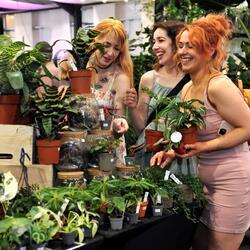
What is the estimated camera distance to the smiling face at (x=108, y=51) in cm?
261

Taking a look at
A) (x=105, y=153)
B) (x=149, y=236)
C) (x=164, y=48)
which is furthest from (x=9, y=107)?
(x=164, y=48)

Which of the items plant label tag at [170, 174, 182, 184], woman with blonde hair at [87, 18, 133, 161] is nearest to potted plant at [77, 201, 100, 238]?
plant label tag at [170, 174, 182, 184]

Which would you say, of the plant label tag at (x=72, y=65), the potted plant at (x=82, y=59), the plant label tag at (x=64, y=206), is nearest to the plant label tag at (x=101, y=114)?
the potted plant at (x=82, y=59)

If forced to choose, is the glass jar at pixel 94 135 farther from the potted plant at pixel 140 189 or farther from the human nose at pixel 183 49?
the human nose at pixel 183 49

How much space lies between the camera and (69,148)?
2045 millimetres

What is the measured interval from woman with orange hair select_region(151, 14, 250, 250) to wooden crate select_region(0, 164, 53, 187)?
1.83 feet

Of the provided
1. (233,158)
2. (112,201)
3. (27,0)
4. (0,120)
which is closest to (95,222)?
(112,201)

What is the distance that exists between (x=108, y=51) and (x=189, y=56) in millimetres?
580

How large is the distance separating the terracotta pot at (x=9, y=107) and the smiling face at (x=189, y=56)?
2.75ft

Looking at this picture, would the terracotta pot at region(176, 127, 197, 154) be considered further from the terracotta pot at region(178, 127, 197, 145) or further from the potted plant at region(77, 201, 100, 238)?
the potted plant at region(77, 201, 100, 238)

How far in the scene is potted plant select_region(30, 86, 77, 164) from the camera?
1.95 metres

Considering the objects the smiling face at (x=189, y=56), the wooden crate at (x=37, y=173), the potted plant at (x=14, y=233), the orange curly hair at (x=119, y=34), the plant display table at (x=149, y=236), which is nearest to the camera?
the potted plant at (x=14, y=233)

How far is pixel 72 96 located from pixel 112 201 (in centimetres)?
61

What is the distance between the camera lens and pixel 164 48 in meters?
2.88
